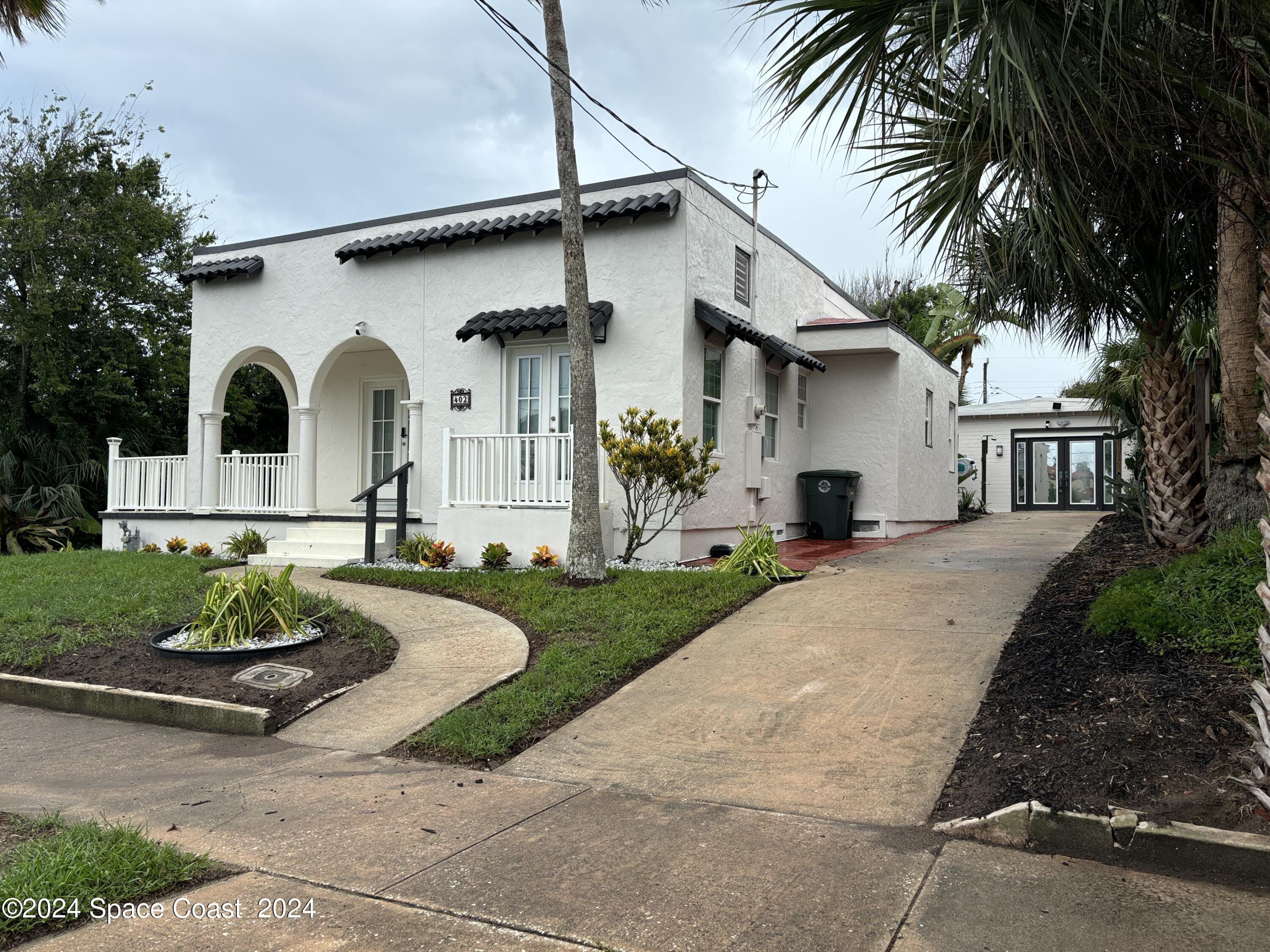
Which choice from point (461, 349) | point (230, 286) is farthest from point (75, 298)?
point (461, 349)

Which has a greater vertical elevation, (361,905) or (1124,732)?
(1124,732)

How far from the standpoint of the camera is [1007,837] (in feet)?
13.0

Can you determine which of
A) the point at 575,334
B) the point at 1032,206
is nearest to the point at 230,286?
the point at 575,334

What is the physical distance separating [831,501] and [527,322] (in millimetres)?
6005

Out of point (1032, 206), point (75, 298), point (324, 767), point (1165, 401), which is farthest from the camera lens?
point (75, 298)

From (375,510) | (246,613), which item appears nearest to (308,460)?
(375,510)

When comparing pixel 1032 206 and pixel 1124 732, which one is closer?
pixel 1124 732

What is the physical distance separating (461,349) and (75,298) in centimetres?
1004

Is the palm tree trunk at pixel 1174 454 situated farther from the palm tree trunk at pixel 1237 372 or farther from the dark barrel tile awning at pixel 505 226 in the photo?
the dark barrel tile awning at pixel 505 226

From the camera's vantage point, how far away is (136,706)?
652cm

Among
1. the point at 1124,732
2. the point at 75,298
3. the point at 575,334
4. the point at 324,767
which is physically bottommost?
the point at 324,767

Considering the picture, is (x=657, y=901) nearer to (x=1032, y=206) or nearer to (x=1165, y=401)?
(x=1032, y=206)

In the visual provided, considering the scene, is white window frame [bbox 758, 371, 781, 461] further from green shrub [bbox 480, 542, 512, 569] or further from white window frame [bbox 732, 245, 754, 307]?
green shrub [bbox 480, 542, 512, 569]

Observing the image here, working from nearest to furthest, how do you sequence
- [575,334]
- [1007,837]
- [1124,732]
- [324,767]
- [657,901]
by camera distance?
[657,901]
[1007,837]
[1124,732]
[324,767]
[575,334]
